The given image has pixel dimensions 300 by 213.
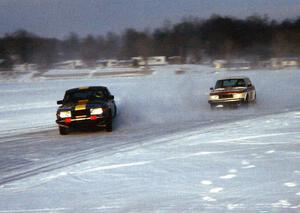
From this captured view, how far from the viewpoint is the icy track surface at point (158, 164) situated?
A: 22.2 feet

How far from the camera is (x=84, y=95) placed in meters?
16.5

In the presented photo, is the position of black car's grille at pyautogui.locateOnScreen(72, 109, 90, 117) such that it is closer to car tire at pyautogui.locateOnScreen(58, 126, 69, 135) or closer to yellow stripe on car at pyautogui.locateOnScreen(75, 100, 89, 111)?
yellow stripe on car at pyautogui.locateOnScreen(75, 100, 89, 111)

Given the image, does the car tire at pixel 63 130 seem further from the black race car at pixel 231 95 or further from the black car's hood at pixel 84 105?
the black race car at pixel 231 95

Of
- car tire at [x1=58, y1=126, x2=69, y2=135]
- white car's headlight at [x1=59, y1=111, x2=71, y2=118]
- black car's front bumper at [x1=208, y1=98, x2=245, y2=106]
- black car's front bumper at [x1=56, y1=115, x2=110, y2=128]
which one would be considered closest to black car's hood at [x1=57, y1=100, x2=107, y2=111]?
white car's headlight at [x1=59, y1=111, x2=71, y2=118]

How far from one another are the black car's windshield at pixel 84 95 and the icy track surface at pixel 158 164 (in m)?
1.12

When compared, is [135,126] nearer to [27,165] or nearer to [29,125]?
[29,125]

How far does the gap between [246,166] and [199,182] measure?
143cm

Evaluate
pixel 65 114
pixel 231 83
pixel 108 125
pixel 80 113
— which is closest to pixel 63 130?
pixel 65 114

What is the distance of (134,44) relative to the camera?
50.5 meters

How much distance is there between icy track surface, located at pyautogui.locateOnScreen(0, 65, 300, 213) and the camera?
6.77 meters

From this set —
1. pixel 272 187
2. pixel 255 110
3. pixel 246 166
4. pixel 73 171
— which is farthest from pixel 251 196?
pixel 255 110

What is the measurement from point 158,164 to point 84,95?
7482mm

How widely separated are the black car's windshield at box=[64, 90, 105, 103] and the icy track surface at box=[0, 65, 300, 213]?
112 centimetres

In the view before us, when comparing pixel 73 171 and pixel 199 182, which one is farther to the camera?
pixel 73 171
